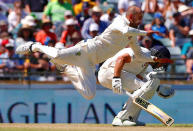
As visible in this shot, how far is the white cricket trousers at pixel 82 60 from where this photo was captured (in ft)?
35.7

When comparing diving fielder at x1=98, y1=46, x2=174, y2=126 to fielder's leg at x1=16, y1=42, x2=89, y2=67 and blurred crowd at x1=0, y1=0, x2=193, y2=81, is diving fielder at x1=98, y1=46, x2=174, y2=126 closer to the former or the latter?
fielder's leg at x1=16, y1=42, x2=89, y2=67

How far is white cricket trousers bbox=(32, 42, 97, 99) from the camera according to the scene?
35.7 ft

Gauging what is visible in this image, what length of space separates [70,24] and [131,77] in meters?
5.19

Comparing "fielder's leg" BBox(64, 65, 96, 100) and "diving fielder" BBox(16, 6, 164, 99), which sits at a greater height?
"diving fielder" BBox(16, 6, 164, 99)

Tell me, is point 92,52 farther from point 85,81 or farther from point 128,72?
point 128,72

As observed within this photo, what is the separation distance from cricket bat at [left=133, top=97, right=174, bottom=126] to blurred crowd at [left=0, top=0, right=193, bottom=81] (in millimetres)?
4310

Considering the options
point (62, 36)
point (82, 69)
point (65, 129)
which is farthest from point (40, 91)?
point (65, 129)

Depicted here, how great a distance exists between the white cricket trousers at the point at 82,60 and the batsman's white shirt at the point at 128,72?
0.88 ft

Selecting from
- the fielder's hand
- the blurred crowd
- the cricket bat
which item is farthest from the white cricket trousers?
the blurred crowd

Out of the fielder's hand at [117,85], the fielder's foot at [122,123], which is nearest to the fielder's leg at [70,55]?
the fielder's hand at [117,85]

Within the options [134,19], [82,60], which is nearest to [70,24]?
[82,60]

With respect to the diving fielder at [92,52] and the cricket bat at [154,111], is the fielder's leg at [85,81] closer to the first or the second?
the diving fielder at [92,52]

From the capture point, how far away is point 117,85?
1034 cm

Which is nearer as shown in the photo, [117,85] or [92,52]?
[117,85]
